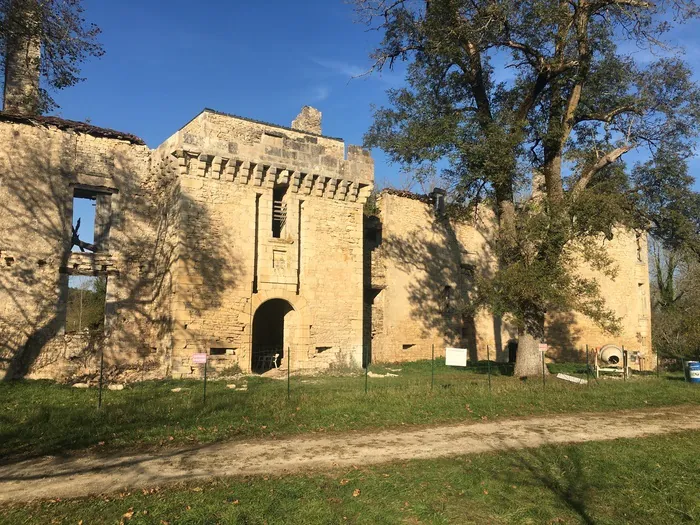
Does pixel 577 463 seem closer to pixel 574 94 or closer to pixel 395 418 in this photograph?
pixel 395 418

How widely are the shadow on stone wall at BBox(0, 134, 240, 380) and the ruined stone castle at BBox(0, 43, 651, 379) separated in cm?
3

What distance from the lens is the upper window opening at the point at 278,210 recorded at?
60.1 feet

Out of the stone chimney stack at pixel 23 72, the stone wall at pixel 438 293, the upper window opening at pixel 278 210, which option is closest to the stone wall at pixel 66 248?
the stone chimney stack at pixel 23 72

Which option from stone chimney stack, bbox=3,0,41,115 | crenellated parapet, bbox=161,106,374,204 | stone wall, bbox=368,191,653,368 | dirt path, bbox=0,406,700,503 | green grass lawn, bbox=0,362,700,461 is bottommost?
dirt path, bbox=0,406,700,503

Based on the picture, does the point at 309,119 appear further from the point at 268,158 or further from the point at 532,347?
the point at 532,347

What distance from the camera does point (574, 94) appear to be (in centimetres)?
1574

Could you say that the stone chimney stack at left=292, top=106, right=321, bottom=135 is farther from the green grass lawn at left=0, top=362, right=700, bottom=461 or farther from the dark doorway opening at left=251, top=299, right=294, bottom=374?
the green grass lawn at left=0, top=362, right=700, bottom=461

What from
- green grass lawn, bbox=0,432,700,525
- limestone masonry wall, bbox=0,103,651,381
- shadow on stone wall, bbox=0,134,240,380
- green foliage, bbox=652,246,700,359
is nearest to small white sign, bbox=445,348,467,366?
green grass lawn, bbox=0,432,700,525

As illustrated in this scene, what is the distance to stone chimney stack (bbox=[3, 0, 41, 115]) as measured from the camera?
12422 mm

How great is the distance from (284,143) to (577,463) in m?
13.4

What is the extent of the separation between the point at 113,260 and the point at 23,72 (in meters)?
6.30

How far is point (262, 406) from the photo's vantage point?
1063 centimetres

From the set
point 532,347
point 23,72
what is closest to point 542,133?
point 532,347

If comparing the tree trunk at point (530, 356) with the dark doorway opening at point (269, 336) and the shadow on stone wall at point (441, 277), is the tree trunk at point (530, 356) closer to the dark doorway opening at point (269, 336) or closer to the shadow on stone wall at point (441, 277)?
the shadow on stone wall at point (441, 277)
